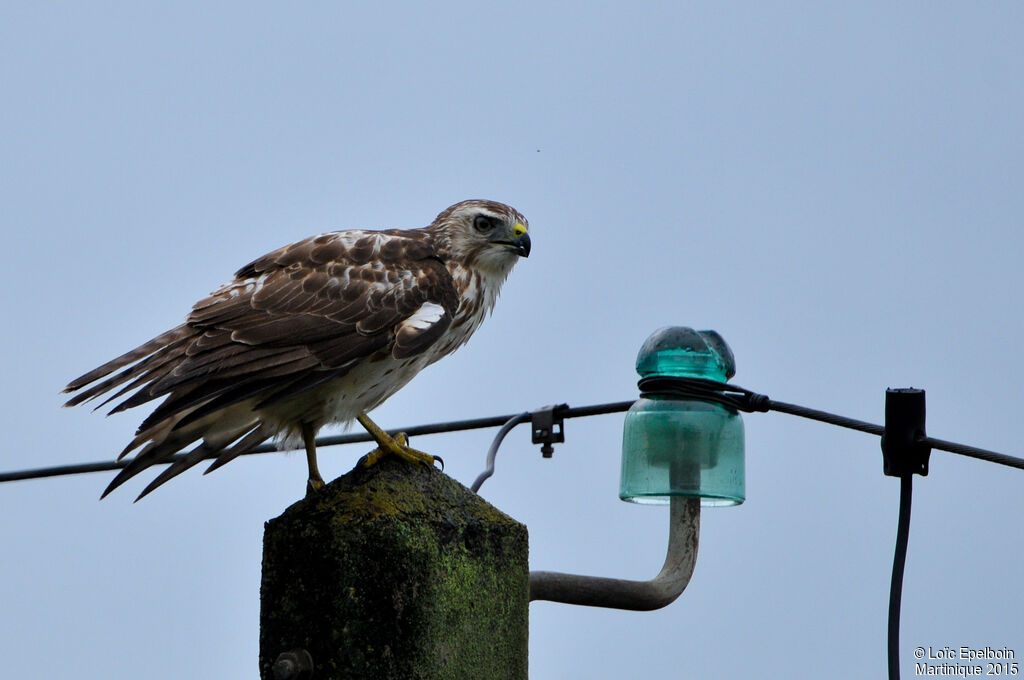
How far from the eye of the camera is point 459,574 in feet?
11.1

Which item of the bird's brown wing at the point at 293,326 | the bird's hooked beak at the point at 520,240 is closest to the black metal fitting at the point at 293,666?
the bird's brown wing at the point at 293,326

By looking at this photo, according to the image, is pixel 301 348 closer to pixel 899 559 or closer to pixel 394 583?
pixel 394 583

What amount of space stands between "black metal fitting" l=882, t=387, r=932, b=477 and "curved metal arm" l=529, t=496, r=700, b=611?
0.75m

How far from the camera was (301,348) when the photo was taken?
5.07 meters

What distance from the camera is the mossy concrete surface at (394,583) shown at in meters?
3.25

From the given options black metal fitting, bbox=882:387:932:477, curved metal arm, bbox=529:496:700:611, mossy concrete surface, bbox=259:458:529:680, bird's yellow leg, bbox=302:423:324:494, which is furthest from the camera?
bird's yellow leg, bbox=302:423:324:494

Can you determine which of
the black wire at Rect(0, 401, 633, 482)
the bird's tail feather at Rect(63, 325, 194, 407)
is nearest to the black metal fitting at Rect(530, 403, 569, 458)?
the black wire at Rect(0, 401, 633, 482)

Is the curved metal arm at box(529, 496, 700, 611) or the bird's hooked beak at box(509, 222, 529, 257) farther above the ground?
the bird's hooked beak at box(509, 222, 529, 257)

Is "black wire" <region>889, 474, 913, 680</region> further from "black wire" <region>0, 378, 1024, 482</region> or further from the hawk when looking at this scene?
the hawk

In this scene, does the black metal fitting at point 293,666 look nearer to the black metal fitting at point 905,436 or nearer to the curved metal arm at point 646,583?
the curved metal arm at point 646,583

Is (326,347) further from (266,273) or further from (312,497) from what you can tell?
(312,497)

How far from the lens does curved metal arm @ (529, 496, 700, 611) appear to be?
13.7 ft

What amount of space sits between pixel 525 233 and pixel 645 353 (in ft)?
4.82

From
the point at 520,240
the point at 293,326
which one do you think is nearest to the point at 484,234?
the point at 520,240
